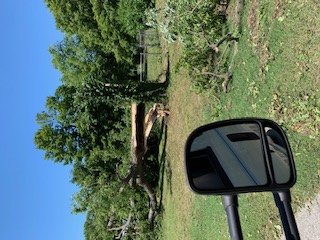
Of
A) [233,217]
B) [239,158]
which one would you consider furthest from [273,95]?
[233,217]

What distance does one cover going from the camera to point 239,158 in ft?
11.2

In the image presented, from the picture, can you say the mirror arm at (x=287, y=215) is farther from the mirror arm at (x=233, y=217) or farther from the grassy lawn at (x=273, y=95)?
the grassy lawn at (x=273, y=95)

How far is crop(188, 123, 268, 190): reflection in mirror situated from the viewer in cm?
304

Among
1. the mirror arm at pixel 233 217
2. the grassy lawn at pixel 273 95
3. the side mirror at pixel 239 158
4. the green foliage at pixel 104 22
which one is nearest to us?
the mirror arm at pixel 233 217

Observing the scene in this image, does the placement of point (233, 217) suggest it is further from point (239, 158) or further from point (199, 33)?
point (199, 33)

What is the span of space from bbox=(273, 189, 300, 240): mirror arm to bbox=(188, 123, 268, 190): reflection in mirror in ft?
0.63

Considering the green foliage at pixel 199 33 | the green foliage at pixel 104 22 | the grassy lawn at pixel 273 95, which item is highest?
the green foliage at pixel 104 22

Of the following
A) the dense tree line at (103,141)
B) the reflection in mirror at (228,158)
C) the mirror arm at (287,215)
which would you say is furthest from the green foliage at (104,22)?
the mirror arm at (287,215)

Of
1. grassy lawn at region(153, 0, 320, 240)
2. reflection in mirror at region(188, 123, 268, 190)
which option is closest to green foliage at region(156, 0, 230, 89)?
grassy lawn at region(153, 0, 320, 240)

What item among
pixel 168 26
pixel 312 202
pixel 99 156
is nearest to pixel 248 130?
pixel 312 202

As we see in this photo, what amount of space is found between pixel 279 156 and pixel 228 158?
492 millimetres

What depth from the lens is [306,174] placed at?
19.6 feet

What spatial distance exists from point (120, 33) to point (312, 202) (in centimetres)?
2124

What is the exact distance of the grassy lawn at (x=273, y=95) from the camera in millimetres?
6066
